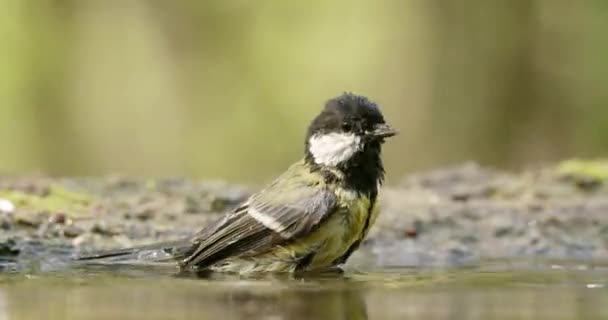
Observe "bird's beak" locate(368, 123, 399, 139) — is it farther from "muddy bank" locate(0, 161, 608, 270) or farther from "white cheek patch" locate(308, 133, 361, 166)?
"muddy bank" locate(0, 161, 608, 270)

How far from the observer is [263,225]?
503cm

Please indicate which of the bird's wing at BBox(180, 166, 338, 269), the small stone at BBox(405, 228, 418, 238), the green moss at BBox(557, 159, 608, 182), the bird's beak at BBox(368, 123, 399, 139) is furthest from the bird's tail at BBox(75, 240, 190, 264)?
the green moss at BBox(557, 159, 608, 182)

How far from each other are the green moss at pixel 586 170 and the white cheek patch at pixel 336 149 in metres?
2.40

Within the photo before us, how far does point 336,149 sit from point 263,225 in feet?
1.71

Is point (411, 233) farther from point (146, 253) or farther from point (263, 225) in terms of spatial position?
point (146, 253)

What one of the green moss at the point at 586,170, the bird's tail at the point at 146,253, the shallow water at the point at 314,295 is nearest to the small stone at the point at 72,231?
the bird's tail at the point at 146,253

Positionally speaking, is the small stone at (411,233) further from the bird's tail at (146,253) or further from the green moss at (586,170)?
the green moss at (586,170)

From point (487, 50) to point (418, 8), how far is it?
3.36 feet

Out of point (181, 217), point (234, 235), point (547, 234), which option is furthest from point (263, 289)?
point (547, 234)

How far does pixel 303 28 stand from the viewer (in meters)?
14.1

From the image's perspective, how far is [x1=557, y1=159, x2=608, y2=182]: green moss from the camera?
7086mm

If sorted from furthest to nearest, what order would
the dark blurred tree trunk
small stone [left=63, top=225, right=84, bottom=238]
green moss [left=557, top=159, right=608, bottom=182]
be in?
the dark blurred tree trunk, green moss [left=557, top=159, right=608, bottom=182], small stone [left=63, top=225, right=84, bottom=238]

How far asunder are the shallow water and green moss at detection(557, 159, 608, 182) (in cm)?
213

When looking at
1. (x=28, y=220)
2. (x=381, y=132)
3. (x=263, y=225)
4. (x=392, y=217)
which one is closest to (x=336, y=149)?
(x=381, y=132)
